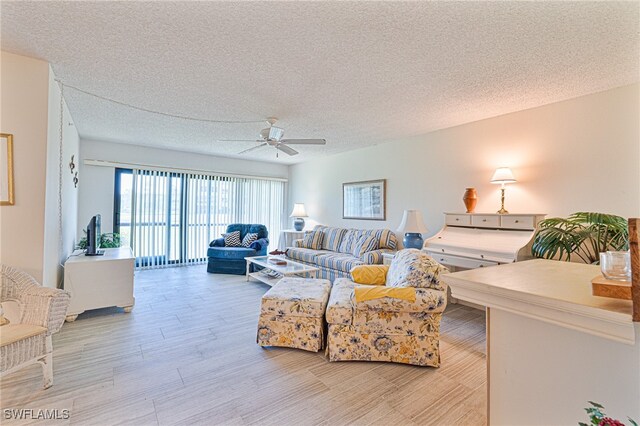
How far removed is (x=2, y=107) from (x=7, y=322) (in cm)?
163

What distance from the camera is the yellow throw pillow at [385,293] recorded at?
2145mm

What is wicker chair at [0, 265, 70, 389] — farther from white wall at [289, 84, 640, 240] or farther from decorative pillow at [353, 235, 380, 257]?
white wall at [289, 84, 640, 240]

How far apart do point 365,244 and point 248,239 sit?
2526mm

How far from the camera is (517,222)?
3.10m

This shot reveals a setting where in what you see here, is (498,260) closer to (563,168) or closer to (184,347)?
(563,168)

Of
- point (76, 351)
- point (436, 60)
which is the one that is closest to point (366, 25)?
point (436, 60)

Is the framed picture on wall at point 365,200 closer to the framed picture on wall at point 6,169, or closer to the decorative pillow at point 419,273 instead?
the decorative pillow at point 419,273

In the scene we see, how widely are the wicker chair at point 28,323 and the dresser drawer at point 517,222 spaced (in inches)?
162

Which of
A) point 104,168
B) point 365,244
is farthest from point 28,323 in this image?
point 104,168

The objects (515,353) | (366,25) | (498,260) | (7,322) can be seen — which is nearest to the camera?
(515,353)

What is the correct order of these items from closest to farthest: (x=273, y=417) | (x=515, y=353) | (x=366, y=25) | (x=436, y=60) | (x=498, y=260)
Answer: (x=515, y=353)
(x=273, y=417)
(x=366, y=25)
(x=436, y=60)
(x=498, y=260)

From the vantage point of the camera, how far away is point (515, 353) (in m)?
1.04

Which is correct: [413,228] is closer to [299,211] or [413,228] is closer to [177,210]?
[299,211]

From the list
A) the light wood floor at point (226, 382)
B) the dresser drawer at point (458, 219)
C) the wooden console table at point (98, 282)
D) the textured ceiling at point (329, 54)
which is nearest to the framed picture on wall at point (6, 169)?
the textured ceiling at point (329, 54)
